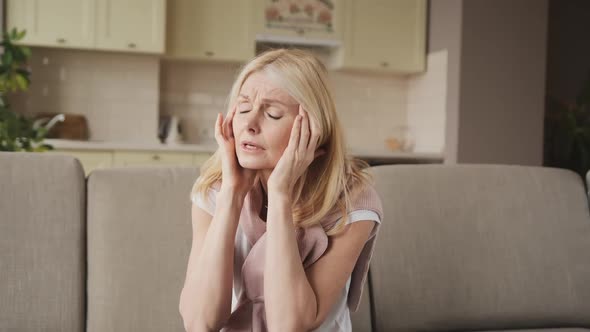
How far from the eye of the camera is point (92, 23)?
4.63 metres

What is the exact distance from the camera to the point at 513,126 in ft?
16.3

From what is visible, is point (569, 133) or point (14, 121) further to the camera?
point (569, 133)

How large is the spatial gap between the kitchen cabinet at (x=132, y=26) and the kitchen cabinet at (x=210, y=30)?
5.8 inches

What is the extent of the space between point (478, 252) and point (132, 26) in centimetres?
332

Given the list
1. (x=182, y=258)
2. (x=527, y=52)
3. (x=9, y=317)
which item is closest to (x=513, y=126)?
(x=527, y=52)

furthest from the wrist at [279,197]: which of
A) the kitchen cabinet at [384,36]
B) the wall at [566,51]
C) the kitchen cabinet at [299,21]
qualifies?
the wall at [566,51]

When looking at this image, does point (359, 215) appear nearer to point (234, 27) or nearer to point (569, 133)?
point (234, 27)

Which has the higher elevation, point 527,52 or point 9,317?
point 527,52

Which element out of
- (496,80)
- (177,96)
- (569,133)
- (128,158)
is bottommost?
(128,158)

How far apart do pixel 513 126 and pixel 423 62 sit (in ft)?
2.85

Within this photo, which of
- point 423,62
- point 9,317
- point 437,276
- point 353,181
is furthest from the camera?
point 423,62

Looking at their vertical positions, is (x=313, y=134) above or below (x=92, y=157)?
above

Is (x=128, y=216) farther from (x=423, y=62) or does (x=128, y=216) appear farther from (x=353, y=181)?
(x=423, y=62)

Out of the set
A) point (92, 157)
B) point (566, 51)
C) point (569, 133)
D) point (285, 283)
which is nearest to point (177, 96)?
point (92, 157)
